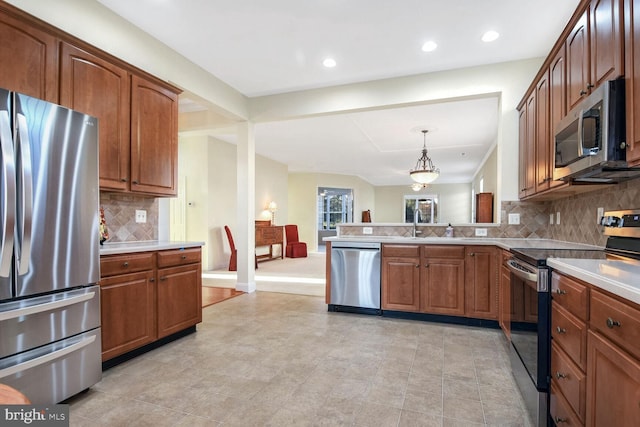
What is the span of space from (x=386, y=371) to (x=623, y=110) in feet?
6.75

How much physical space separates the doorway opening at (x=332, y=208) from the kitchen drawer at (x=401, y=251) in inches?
296

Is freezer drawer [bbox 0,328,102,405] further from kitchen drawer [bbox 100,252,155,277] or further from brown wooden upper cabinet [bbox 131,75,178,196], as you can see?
brown wooden upper cabinet [bbox 131,75,178,196]

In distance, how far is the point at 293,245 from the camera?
9352mm

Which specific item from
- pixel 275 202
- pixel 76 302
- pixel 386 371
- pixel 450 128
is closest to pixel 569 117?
pixel 386 371

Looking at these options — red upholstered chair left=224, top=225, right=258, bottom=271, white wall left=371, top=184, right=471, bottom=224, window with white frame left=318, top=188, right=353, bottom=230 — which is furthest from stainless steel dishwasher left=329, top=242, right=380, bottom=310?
white wall left=371, top=184, right=471, bottom=224

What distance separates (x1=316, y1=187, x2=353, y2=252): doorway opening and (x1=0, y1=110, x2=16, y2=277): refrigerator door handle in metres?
9.56

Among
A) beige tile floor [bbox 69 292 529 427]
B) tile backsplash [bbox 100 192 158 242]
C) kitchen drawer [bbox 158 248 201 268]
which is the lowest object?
beige tile floor [bbox 69 292 529 427]

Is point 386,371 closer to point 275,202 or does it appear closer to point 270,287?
point 270,287

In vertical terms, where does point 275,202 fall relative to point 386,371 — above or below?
above

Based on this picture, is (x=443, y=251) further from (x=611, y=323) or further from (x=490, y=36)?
(x=611, y=323)

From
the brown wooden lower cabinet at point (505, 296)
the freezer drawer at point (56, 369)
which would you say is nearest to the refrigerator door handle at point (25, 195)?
the freezer drawer at point (56, 369)

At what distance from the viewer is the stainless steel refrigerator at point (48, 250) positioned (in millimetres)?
1626

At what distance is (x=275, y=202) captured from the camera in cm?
910

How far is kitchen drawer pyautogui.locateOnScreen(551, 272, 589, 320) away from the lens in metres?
1.34
